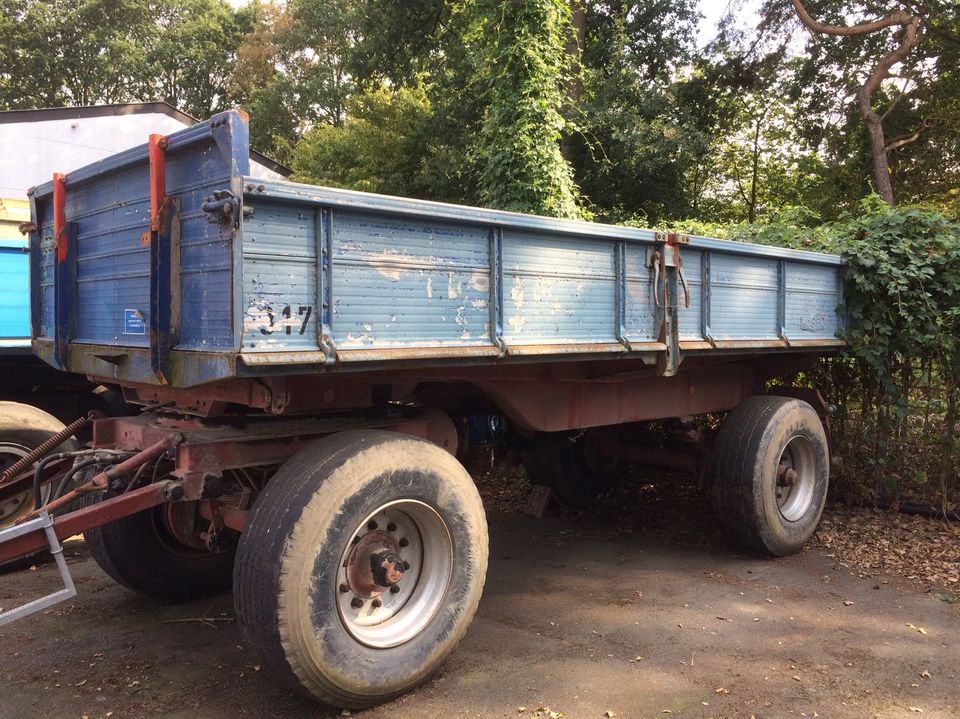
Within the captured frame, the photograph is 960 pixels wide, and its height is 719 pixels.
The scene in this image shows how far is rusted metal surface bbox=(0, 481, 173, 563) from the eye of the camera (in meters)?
3.16

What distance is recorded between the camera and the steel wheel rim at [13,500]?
197 inches

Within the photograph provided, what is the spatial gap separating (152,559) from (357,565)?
170cm

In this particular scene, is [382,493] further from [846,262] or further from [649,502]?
[846,262]

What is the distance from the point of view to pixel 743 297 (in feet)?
17.7

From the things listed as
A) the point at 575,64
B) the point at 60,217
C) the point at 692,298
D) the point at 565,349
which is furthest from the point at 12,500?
the point at 575,64

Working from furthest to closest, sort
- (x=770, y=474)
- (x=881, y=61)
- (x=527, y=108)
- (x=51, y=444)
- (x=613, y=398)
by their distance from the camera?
(x=881, y=61) < (x=527, y=108) < (x=770, y=474) < (x=613, y=398) < (x=51, y=444)

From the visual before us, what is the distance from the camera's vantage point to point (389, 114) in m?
20.9

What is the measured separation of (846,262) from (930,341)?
3.06 feet

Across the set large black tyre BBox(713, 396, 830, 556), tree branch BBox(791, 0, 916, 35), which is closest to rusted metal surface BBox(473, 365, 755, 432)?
large black tyre BBox(713, 396, 830, 556)

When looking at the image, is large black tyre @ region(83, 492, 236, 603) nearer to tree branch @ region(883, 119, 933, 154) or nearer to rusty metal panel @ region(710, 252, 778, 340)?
rusty metal panel @ region(710, 252, 778, 340)

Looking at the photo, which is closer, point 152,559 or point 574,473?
point 152,559

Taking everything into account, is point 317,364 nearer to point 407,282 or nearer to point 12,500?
point 407,282

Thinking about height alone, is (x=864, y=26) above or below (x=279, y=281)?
above

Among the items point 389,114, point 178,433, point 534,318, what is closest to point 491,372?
point 534,318
